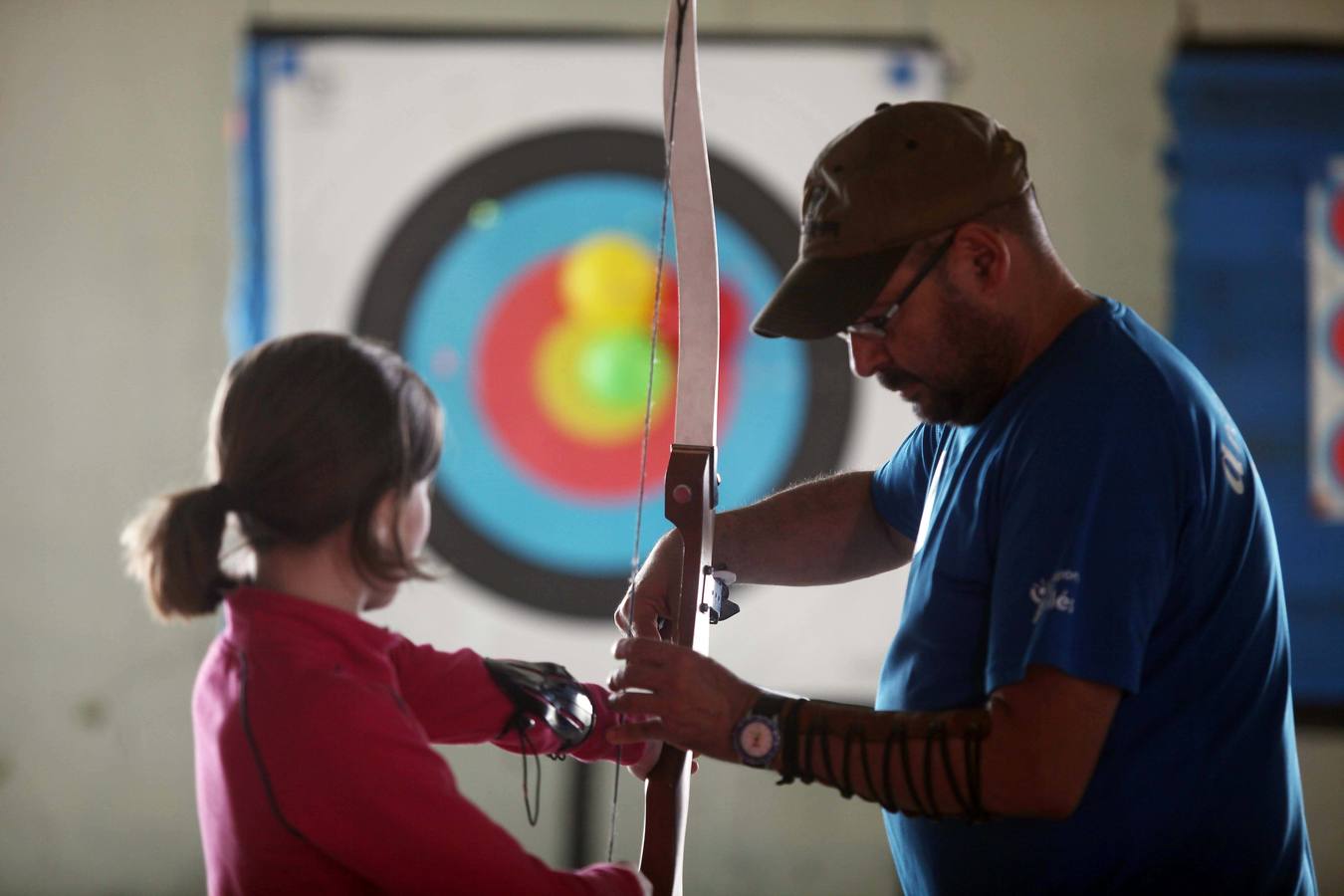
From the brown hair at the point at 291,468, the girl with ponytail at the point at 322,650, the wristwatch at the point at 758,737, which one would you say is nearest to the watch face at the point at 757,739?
the wristwatch at the point at 758,737

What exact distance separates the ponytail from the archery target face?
1336 mm

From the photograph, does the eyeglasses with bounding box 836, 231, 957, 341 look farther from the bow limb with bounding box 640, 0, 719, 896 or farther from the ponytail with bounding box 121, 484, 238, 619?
the ponytail with bounding box 121, 484, 238, 619

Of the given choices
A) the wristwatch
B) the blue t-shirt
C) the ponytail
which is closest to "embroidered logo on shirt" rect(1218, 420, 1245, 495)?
the blue t-shirt

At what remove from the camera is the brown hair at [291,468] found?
909 millimetres

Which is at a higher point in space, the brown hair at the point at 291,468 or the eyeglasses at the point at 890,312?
the eyeglasses at the point at 890,312

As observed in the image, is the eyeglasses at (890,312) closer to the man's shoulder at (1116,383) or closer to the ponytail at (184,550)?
the man's shoulder at (1116,383)

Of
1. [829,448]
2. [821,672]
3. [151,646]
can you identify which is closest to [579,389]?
[829,448]

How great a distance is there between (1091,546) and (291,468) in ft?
1.95

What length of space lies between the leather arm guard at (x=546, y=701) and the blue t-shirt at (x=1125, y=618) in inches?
10.9

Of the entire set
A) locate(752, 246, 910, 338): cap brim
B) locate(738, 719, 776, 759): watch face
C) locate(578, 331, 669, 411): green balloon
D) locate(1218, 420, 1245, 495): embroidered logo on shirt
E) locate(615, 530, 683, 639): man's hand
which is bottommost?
locate(738, 719, 776, 759): watch face

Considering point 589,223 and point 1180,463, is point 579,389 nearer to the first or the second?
point 589,223

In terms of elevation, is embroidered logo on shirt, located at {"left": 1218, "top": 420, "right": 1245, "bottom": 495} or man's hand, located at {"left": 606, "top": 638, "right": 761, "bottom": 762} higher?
embroidered logo on shirt, located at {"left": 1218, "top": 420, "right": 1245, "bottom": 495}

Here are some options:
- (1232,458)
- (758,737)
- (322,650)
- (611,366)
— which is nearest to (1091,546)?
(1232,458)

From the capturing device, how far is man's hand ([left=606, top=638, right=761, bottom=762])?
37.0 inches
